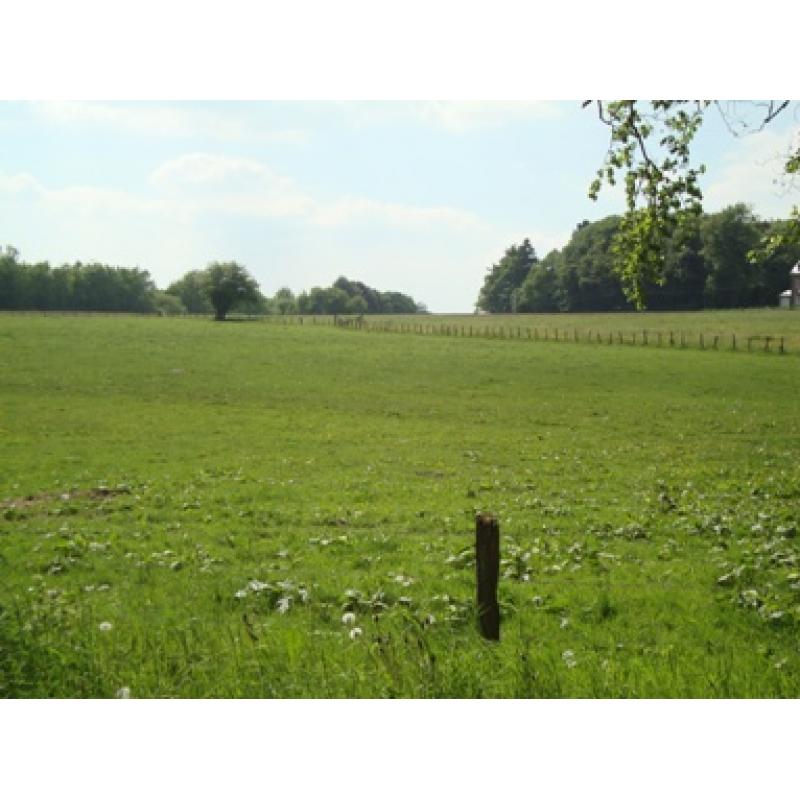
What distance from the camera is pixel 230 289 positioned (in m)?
75.6

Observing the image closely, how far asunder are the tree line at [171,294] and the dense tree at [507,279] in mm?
8155

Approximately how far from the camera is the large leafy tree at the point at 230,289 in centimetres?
7556

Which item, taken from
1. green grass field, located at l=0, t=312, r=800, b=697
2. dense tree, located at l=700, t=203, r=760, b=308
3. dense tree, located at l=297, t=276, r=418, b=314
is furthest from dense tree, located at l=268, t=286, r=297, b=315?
dense tree, located at l=700, t=203, r=760, b=308

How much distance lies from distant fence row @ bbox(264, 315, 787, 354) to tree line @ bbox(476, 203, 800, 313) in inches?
231

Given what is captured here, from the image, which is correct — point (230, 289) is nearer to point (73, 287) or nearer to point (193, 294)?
point (193, 294)

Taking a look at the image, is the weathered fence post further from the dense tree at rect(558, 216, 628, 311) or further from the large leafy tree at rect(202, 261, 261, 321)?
the large leafy tree at rect(202, 261, 261, 321)

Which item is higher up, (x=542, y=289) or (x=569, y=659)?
(x=542, y=289)

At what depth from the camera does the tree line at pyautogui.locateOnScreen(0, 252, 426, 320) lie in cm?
4059

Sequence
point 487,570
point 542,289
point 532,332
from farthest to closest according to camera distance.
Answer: point 532,332 < point 542,289 < point 487,570

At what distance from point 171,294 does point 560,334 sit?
42.3m

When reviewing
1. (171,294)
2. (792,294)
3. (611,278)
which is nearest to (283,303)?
(171,294)

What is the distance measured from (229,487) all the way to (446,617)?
10.1 metres

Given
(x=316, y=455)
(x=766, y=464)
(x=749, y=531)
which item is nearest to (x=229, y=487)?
(x=316, y=455)

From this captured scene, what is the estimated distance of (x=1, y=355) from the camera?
39.2 meters
